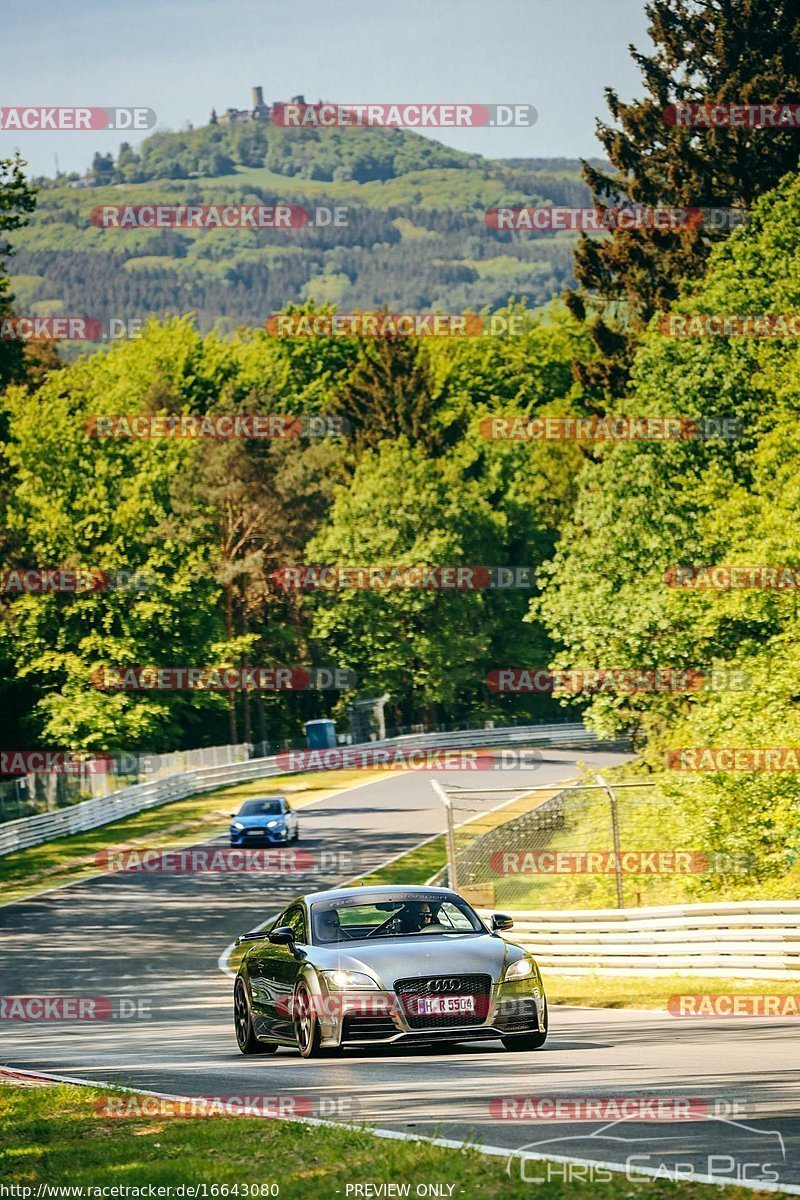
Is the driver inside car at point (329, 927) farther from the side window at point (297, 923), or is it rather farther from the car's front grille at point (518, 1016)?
the car's front grille at point (518, 1016)

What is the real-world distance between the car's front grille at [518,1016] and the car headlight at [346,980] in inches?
38.7

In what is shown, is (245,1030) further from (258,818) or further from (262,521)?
(262,521)

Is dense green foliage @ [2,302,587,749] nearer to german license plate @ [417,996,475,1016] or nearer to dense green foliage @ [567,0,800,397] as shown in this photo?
dense green foliage @ [567,0,800,397]

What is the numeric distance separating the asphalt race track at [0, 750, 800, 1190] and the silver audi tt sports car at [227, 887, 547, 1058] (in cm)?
24

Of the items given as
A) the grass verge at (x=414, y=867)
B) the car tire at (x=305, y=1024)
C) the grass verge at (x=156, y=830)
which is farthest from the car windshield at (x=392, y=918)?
the grass verge at (x=156, y=830)

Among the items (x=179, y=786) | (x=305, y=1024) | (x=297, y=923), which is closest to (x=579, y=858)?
(x=297, y=923)

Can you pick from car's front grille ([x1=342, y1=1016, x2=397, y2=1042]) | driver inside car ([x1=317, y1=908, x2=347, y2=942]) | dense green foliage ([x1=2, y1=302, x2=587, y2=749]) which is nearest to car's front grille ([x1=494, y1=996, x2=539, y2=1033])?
car's front grille ([x1=342, y1=1016, x2=397, y2=1042])

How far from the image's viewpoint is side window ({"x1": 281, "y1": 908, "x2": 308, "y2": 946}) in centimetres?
1412

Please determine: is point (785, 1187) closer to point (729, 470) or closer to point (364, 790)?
point (729, 470)

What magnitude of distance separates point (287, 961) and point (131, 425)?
68386mm

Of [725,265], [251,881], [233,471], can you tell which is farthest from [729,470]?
[233,471]

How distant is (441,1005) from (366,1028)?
613 millimetres

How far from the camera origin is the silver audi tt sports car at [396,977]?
1277 cm

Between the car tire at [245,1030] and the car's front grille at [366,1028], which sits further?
the car tire at [245,1030]
